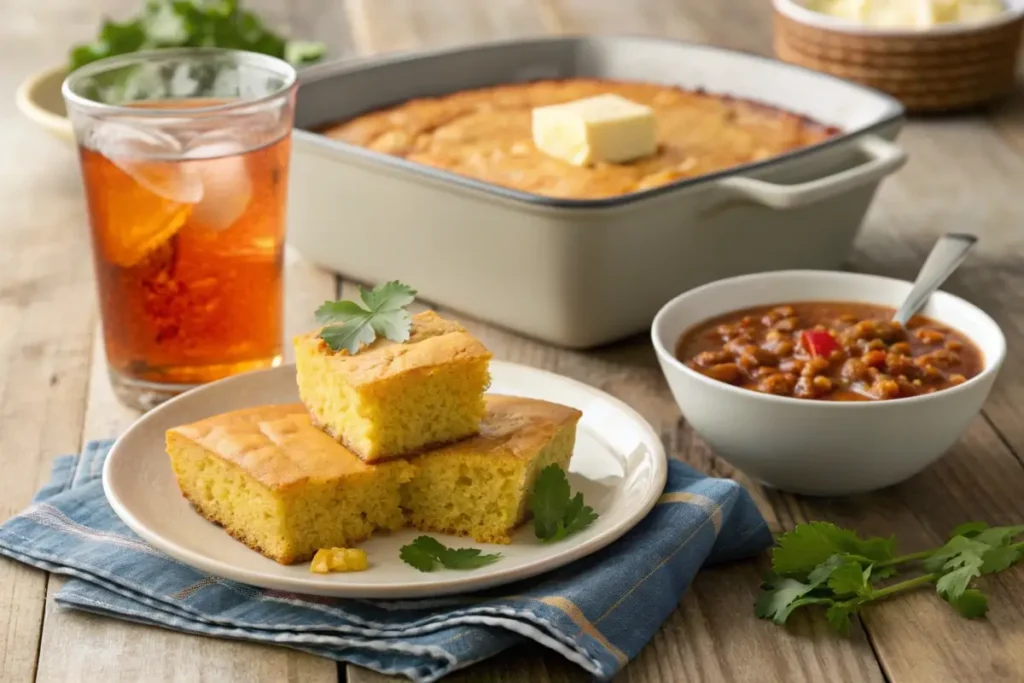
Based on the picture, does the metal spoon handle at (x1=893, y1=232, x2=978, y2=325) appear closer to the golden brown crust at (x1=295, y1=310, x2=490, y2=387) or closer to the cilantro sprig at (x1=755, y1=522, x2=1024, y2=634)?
the cilantro sprig at (x1=755, y1=522, x2=1024, y2=634)

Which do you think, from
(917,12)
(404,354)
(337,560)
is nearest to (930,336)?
(404,354)

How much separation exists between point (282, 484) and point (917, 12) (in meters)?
2.18

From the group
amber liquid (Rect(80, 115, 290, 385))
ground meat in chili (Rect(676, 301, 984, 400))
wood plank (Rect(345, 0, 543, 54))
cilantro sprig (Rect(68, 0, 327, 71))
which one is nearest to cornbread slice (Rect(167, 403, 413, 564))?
amber liquid (Rect(80, 115, 290, 385))

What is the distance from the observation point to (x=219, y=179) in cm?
188

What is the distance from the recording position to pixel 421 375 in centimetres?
156

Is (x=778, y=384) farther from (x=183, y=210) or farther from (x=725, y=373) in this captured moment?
(x=183, y=210)

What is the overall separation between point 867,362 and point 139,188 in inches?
37.3

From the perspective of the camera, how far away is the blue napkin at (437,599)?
1395mm

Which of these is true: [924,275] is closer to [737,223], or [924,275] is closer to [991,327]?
[991,327]

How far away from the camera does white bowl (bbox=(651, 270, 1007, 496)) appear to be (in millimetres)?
1624

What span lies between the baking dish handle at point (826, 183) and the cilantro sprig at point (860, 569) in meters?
0.63

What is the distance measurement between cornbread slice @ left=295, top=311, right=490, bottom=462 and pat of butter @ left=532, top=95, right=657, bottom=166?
2.36 feet

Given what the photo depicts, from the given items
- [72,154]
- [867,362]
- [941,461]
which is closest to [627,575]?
[867,362]

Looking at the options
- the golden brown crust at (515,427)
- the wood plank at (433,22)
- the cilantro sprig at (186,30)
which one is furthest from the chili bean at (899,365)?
the wood plank at (433,22)
